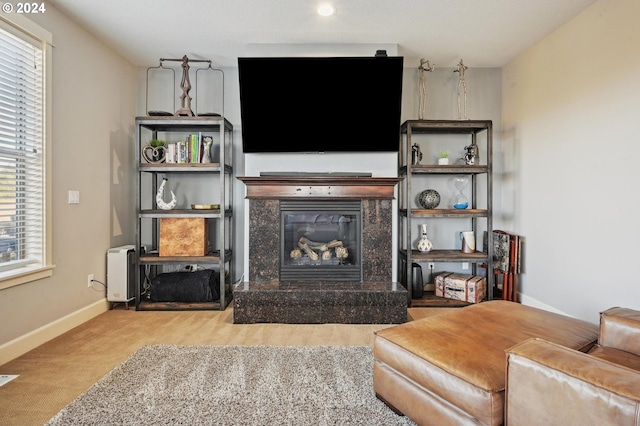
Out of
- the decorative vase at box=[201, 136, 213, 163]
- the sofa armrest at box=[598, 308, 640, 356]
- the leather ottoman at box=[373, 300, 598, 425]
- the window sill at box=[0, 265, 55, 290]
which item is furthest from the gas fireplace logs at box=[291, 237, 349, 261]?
the sofa armrest at box=[598, 308, 640, 356]

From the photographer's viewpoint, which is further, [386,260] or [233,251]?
[233,251]

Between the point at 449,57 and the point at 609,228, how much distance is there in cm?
224

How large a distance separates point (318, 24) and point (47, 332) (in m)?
3.29

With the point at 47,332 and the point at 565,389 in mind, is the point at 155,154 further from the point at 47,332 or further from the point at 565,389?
the point at 565,389

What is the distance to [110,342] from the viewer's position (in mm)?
2625

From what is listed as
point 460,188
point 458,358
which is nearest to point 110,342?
→ point 458,358

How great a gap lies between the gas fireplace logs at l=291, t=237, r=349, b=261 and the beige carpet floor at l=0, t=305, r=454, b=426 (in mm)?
706

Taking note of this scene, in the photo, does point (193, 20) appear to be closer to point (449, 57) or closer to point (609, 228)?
point (449, 57)

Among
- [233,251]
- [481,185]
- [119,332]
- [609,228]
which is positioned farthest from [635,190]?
[119,332]

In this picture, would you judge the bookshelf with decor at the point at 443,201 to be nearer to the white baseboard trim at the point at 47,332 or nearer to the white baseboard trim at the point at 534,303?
the white baseboard trim at the point at 534,303

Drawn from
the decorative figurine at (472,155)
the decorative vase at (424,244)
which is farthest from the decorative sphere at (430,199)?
the decorative figurine at (472,155)

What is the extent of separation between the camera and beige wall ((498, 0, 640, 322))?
7.98 ft

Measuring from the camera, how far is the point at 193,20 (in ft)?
9.73

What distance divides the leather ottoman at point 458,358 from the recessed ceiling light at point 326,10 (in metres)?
2.44
